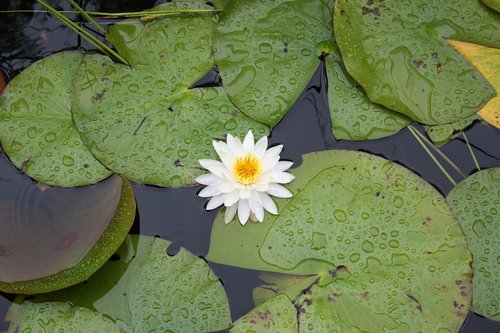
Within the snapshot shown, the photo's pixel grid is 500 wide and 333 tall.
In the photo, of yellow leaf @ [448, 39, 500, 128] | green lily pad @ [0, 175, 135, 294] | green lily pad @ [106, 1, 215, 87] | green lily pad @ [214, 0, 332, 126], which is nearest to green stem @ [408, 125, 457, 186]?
yellow leaf @ [448, 39, 500, 128]

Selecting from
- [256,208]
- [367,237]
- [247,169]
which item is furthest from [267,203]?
[367,237]

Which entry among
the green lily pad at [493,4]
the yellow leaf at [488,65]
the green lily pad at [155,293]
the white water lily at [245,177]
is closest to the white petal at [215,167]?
the white water lily at [245,177]

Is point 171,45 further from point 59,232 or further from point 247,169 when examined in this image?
point 59,232

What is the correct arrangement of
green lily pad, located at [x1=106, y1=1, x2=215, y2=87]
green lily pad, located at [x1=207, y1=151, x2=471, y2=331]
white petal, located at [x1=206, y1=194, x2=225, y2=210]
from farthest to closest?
green lily pad, located at [x1=106, y1=1, x2=215, y2=87] < white petal, located at [x1=206, y1=194, x2=225, y2=210] < green lily pad, located at [x1=207, y1=151, x2=471, y2=331]

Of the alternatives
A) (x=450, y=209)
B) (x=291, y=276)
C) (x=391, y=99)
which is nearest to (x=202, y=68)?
(x=391, y=99)

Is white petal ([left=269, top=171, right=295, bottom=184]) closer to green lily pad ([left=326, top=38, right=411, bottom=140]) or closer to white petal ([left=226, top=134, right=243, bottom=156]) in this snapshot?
white petal ([left=226, top=134, right=243, bottom=156])

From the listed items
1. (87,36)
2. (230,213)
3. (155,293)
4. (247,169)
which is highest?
(87,36)
